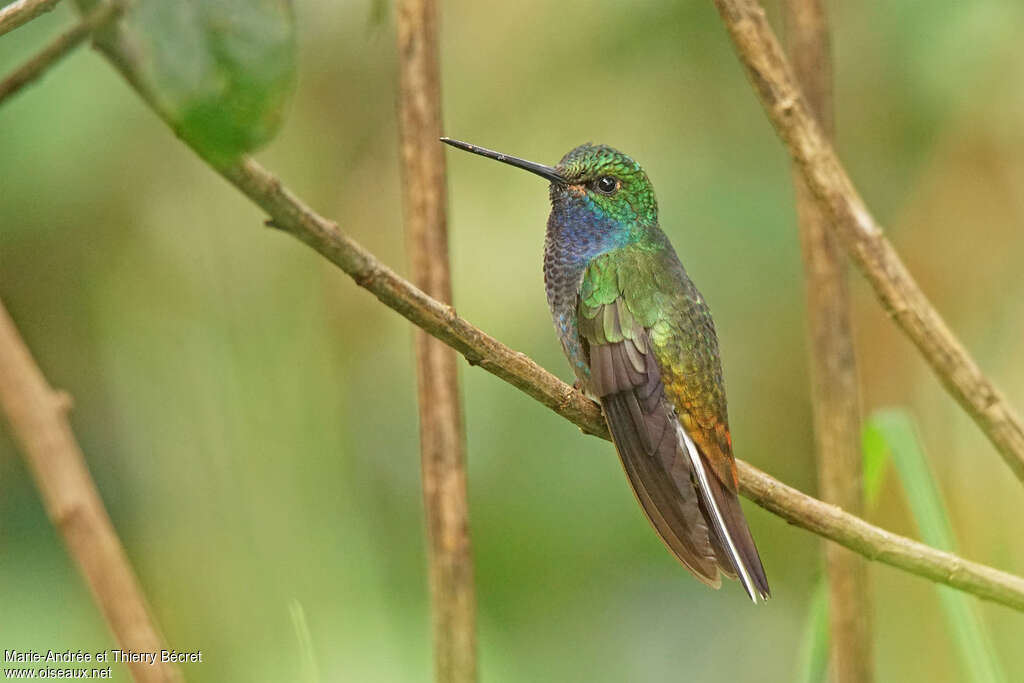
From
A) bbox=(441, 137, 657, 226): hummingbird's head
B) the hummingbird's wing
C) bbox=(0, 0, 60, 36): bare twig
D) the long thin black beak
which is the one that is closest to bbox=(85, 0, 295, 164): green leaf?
bbox=(0, 0, 60, 36): bare twig

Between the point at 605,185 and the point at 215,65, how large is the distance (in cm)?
166

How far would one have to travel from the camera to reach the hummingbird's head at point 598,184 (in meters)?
2.32

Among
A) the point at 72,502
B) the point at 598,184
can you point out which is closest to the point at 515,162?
the point at 598,184

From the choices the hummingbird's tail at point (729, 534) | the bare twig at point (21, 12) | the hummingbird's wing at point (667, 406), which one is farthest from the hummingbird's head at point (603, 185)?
the bare twig at point (21, 12)

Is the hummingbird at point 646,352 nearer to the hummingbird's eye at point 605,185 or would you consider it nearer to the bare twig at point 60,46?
the hummingbird's eye at point 605,185

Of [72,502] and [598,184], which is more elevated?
[598,184]

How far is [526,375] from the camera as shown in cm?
140

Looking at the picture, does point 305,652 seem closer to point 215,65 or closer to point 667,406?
point 667,406

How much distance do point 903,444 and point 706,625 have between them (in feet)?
4.92

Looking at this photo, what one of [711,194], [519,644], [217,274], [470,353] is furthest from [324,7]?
[470,353]

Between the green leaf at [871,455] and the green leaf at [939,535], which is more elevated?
the green leaf at [871,455]

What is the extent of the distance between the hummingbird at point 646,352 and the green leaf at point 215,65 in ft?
2.63

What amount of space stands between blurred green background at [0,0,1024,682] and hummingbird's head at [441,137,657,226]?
0.74 m

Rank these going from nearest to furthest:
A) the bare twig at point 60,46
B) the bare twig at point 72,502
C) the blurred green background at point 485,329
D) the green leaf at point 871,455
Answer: the bare twig at point 60,46 < the bare twig at point 72,502 < the green leaf at point 871,455 < the blurred green background at point 485,329
